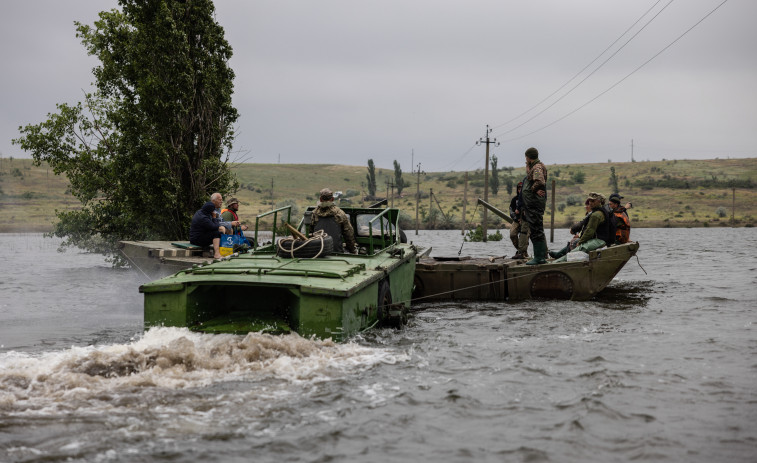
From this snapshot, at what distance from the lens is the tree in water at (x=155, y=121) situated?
64.4ft

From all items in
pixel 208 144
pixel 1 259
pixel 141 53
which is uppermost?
pixel 141 53

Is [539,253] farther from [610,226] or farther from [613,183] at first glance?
[613,183]

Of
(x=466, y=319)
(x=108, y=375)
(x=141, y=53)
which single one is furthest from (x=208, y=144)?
(x=108, y=375)

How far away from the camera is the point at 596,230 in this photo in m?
14.9

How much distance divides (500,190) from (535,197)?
100407 millimetres

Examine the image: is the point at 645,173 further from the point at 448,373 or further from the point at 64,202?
the point at 448,373

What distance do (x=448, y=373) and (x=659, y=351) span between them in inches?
128

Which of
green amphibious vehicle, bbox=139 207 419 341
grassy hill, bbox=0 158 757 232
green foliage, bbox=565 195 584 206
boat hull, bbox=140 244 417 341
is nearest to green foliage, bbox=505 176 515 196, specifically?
grassy hill, bbox=0 158 757 232

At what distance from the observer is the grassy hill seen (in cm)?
7581

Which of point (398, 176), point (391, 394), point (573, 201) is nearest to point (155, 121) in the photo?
point (391, 394)

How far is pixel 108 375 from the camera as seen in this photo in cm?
686

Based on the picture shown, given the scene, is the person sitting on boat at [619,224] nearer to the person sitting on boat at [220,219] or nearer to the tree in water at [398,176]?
the person sitting on boat at [220,219]

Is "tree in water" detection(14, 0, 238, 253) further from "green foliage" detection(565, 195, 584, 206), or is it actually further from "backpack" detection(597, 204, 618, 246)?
"green foliage" detection(565, 195, 584, 206)

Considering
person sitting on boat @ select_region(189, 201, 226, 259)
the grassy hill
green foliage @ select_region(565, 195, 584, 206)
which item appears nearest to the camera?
person sitting on boat @ select_region(189, 201, 226, 259)
